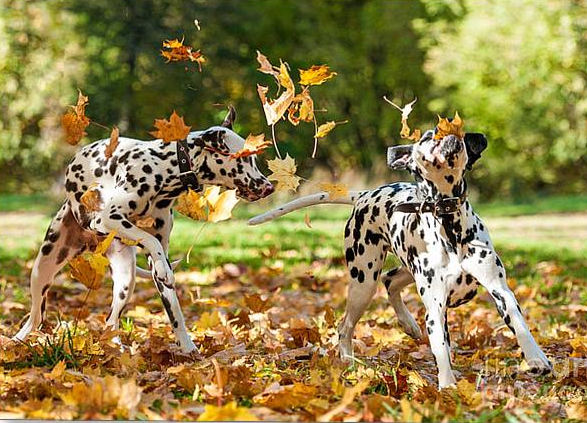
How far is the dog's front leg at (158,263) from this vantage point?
14.5 ft

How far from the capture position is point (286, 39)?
26.5m

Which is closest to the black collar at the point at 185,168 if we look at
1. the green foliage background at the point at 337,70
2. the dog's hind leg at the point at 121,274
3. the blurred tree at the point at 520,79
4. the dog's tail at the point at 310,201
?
the dog's tail at the point at 310,201

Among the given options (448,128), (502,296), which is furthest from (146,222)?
(502,296)

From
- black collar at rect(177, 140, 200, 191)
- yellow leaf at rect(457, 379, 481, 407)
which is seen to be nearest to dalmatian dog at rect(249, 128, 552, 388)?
yellow leaf at rect(457, 379, 481, 407)

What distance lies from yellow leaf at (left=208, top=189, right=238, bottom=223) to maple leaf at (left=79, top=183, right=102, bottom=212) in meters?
0.61

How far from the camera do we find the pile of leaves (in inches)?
131

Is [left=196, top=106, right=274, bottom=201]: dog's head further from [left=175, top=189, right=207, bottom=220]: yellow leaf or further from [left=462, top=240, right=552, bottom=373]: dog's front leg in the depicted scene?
[left=462, top=240, right=552, bottom=373]: dog's front leg

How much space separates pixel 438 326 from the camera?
3891 millimetres

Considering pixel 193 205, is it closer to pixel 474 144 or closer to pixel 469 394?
pixel 474 144

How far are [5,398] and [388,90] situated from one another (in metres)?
26.5

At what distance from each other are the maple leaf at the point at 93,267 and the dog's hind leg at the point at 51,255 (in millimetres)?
775

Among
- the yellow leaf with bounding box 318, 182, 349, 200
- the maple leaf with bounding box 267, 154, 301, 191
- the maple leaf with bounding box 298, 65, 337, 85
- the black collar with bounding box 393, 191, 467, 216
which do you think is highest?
the maple leaf with bounding box 298, 65, 337, 85

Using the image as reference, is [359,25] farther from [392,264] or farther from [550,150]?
[392,264]

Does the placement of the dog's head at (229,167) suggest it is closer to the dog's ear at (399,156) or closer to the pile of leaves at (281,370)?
the pile of leaves at (281,370)
